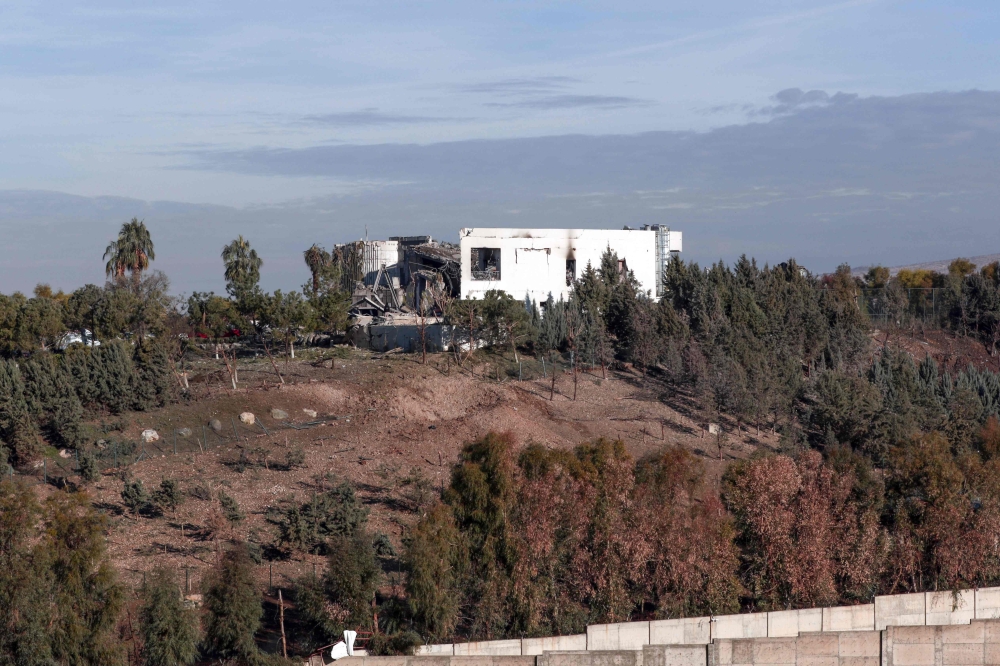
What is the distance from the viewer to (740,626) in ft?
81.1

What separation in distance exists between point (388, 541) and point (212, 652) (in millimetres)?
6355

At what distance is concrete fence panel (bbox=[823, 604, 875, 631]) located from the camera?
2533cm

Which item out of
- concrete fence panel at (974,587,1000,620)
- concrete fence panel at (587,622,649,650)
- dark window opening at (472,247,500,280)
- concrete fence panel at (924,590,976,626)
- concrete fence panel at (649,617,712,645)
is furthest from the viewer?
dark window opening at (472,247,500,280)

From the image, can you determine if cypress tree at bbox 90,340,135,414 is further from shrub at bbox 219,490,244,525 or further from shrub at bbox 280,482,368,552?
shrub at bbox 280,482,368,552

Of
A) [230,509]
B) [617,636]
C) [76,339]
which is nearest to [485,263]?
[76,339]

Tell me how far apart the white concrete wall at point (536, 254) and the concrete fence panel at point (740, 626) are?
32773 millimetres

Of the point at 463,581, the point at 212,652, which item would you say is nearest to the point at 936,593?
the point at 463,581

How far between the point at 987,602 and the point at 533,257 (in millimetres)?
34767

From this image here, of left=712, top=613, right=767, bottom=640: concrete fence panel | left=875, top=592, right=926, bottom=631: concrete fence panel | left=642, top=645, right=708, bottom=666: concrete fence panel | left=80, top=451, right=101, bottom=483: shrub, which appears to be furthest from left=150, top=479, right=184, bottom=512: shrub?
left=875, top=592, right=926, bottom=631: concrete fence panel

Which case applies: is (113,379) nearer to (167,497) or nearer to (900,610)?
(167,497)

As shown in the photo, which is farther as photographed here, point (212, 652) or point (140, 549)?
point (140, 549)

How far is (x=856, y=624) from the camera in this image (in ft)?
84.2

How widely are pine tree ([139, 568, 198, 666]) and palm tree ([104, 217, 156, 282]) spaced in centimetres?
3837

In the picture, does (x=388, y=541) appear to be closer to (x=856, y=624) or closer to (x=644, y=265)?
(x=856, y=624)
